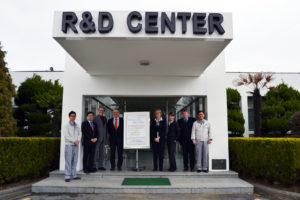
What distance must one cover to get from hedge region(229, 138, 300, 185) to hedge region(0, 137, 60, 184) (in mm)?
5562

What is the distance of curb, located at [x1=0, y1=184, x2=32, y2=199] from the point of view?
16.0 ft

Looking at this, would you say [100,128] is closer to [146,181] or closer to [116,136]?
[116,136]

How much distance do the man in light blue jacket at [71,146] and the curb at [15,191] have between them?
97 centimetres

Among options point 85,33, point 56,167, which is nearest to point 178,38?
point 85,33

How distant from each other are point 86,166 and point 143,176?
5.25ft

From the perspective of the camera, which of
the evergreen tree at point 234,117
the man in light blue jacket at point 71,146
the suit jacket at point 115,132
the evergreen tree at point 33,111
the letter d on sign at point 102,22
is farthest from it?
the evergreen tree at point 234,117

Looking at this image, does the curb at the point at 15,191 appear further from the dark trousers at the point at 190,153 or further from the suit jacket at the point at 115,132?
the dark trousers at the point at 190,153

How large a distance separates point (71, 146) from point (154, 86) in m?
3.02

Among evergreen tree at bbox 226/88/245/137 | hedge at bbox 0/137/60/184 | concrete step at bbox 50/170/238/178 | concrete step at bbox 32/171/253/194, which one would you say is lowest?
concrete step at bbox 32/171/253/194

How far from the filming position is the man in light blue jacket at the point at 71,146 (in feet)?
17.9

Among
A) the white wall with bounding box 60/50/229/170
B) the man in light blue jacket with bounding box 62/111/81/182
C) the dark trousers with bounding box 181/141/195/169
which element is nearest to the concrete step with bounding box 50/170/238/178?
the dark trousers with bounding box 181/141/195/169

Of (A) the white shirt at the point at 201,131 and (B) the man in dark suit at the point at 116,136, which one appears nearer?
(A) the white shirt at the point at 201,131

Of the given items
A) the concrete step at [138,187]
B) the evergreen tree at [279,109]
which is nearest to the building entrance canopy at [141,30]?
the concrete step at [138,187]

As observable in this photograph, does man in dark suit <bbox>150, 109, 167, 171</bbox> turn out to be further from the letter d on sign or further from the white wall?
the letter d on sign
